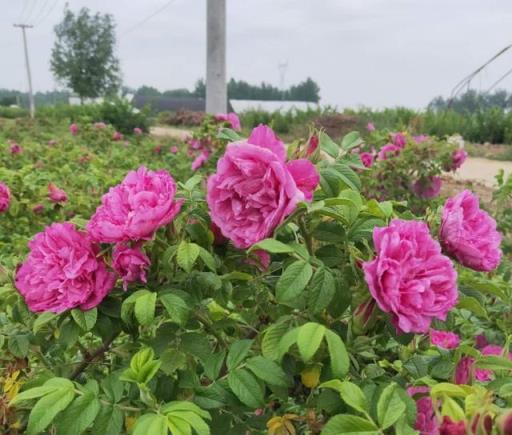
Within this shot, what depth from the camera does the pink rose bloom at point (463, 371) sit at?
0.93 meters

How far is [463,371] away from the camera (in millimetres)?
937

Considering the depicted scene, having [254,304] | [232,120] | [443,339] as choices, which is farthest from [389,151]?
[254,304]

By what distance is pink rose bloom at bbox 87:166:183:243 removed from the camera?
2.93ft

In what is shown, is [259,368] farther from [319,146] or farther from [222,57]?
[222,57]

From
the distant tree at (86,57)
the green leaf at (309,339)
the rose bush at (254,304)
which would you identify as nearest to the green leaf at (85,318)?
the rose bush at (254,304)

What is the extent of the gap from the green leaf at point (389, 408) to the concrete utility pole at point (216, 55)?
19.5ft

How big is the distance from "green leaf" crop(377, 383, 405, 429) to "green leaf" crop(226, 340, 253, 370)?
0.22 metres

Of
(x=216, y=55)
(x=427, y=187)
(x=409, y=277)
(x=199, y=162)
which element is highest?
(x=216, y=55)

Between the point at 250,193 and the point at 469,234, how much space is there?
1.14ft

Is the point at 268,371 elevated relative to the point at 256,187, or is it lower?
lower

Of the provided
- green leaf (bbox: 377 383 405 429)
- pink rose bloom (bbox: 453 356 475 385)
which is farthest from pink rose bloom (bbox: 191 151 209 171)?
green leaf (bbox: 377 383 405 429)

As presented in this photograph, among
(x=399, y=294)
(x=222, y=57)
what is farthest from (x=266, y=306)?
(x=222, y=57)

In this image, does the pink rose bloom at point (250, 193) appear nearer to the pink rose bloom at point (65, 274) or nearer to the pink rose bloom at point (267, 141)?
the pink rose bloom at point (267, 141)

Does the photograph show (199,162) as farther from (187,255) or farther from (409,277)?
(409,277)
